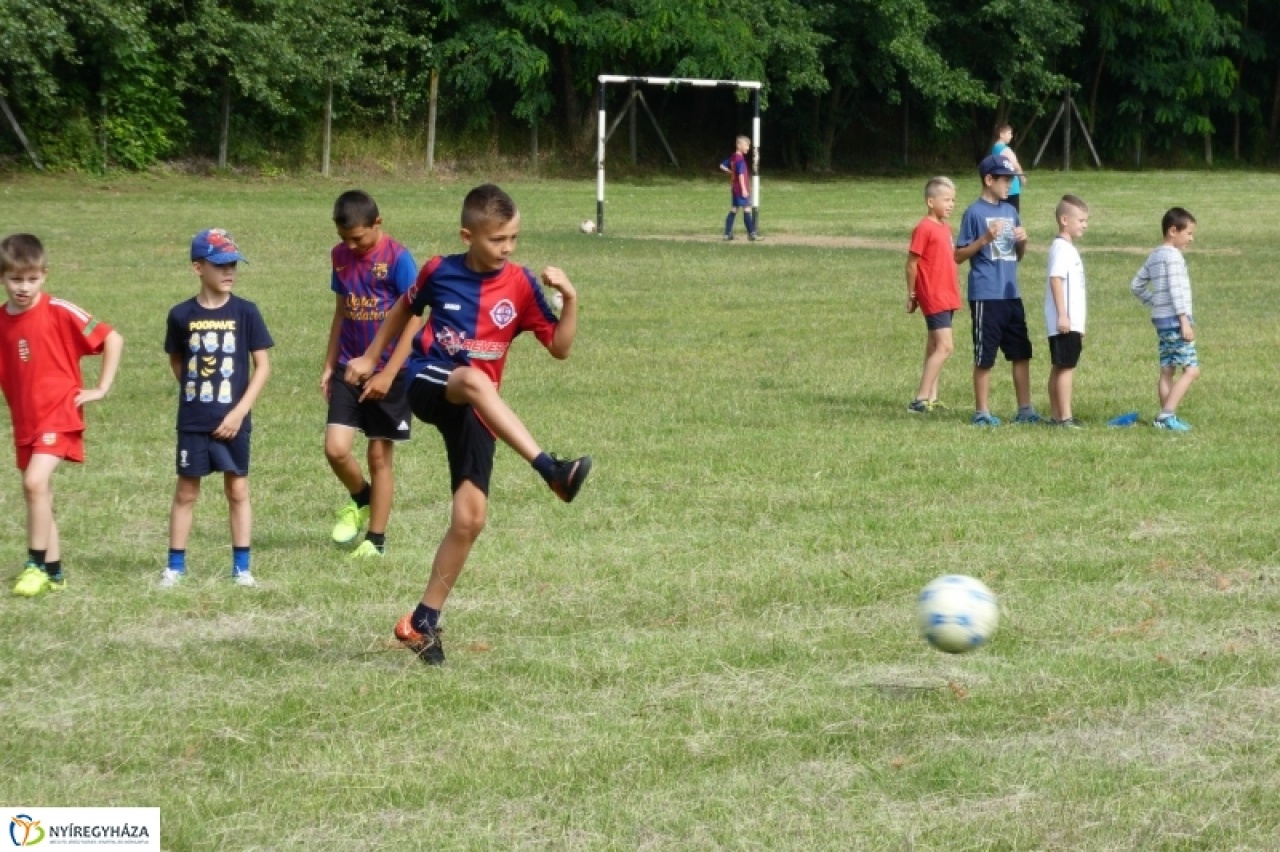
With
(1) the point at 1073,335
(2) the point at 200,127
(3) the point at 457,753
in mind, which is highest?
(2) the point at 200,127

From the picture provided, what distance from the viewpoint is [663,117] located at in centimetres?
4931

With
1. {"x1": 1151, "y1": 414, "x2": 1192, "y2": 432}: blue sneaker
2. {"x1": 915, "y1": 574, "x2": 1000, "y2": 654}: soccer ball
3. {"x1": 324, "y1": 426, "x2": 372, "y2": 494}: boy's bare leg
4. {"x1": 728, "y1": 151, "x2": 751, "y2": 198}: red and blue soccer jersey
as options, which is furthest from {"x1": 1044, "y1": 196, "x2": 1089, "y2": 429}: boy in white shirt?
{"x1": 728, "y1": 151, "x2": 751, "y2": 198}: red and blue soccer jersey

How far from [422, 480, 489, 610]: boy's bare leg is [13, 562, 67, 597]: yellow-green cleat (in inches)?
79.8

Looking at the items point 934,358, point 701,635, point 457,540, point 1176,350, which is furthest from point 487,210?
point 1176,350

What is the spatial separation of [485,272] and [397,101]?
38.7 meters

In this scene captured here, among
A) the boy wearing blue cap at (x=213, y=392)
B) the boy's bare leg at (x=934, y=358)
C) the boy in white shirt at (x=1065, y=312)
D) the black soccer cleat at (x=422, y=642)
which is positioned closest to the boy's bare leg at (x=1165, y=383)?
the boy in white shirt at (x=1065, y=312)

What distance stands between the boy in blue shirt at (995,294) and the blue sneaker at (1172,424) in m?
0.82

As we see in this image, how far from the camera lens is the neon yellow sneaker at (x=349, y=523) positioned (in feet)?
27.5

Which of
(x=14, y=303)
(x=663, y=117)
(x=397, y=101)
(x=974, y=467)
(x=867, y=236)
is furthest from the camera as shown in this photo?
(x=663, y=117)

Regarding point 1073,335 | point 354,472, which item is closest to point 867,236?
point 1073,335

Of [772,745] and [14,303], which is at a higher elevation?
[14,303]

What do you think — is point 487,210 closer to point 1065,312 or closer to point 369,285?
point 369,285

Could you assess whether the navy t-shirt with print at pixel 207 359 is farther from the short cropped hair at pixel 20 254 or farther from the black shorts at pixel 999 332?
the black shorts at pixel 999 332

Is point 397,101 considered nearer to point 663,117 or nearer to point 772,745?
point 663,117
